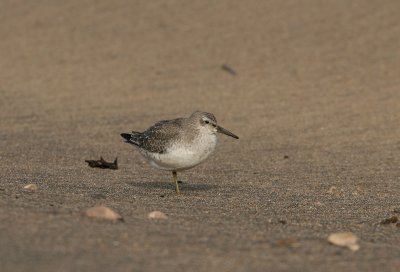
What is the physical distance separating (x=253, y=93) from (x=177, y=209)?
750 cm

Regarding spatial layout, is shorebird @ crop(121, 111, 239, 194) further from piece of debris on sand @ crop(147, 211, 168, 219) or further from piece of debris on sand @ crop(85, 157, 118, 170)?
piece of debris on sand @ crop(147, 211, 168, 219)

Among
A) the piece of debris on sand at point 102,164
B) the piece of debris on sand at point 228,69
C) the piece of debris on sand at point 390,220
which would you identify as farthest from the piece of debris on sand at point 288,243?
the piece of debris on sand at point 228,69

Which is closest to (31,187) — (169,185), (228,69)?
(169,185)

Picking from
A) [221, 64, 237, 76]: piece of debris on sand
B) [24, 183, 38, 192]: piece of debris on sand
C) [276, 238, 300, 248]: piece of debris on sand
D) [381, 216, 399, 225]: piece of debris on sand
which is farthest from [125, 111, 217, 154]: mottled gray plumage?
[221, 64, 237, 76]: piece of debris on sand

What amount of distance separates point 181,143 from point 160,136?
31 centimetres

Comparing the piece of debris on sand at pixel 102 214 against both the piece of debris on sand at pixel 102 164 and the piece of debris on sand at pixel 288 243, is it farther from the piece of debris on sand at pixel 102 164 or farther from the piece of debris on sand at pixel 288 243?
the piece of debris on sand at pixel 102 164

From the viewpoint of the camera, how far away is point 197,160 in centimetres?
846

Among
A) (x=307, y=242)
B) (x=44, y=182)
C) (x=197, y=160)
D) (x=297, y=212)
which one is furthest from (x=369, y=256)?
(x=44, y=182)

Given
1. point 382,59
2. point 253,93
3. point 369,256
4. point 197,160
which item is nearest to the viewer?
point 369,256

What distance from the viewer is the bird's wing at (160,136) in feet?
28.1

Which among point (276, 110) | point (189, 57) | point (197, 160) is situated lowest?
point (197, 160)

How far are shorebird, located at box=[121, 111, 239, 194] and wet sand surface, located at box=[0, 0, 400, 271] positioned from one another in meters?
0.38

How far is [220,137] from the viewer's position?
40.5 feet

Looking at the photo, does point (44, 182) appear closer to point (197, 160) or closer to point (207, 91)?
point (197, 160)
